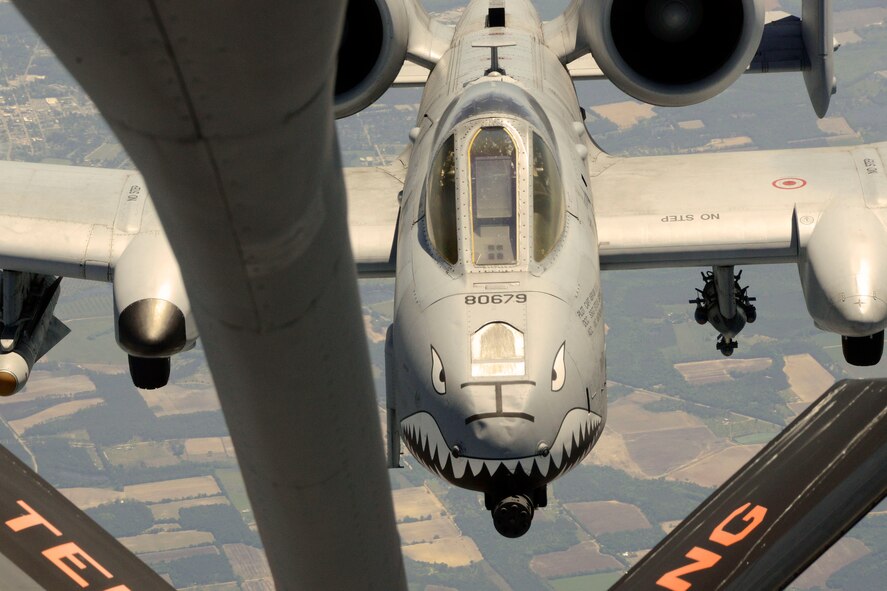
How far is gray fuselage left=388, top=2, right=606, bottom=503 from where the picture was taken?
1229cm

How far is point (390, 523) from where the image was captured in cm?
600

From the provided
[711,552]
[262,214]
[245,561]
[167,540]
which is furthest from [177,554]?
[262,214]

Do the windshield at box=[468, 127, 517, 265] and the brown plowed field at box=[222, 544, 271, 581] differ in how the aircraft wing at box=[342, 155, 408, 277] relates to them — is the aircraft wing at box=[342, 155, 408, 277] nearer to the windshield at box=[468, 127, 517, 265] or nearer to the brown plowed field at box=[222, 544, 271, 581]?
the windshield at box=[468, 127, 517, 265]

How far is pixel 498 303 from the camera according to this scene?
13.0 m

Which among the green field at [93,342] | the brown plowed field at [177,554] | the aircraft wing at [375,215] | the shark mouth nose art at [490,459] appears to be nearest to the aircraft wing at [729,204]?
the aircraft wing at [375,215]

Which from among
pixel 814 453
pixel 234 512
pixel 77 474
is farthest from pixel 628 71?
pixel 77 474

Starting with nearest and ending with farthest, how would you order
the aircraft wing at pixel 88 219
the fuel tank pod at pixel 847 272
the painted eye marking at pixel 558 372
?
the painted eye marking at pixel 558 372 < the fuel tank pod at pixel 847 272 < the aircraft wing at pixel 88 219

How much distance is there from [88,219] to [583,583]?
12218 centimetres

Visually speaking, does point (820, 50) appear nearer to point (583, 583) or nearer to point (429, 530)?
point (583, 583)

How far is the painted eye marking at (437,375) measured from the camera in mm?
12578

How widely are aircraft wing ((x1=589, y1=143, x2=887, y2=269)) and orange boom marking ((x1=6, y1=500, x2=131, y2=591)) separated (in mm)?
10718

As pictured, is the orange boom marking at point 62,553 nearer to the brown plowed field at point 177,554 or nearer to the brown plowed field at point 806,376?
the brown plowed field at point 177,554

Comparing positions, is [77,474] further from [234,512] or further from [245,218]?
[245,218]

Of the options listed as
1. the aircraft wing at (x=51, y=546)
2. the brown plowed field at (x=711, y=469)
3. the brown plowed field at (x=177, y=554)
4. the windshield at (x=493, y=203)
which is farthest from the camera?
the brown plowed field at (x=711, y=469)
